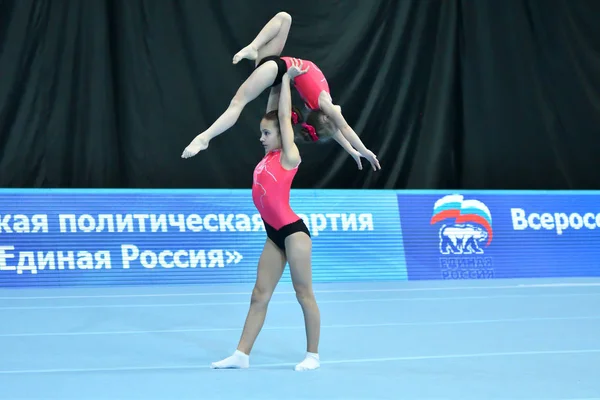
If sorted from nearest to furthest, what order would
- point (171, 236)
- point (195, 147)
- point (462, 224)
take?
1. point (195, 147)
2. point (171, 236)
3. point (462, 224)

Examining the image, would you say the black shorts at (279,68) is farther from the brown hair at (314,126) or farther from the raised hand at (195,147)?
the raised hand at (195,147)

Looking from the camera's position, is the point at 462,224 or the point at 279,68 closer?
the point at 279,68

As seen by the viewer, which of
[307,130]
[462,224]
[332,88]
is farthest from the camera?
[332,88]

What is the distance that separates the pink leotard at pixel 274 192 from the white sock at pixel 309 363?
2.28 ft

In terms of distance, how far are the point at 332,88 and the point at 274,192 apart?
15.8 ft

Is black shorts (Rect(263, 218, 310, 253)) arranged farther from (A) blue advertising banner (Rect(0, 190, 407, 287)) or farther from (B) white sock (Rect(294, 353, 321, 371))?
(A) blue advertising banner (Rect(0, 190, 407, 287))

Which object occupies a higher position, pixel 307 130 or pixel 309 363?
pixel 307 130

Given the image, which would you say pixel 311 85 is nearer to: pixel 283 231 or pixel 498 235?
pixel 283 231

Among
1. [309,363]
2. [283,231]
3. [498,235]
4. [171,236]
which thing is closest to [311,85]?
[283,231]

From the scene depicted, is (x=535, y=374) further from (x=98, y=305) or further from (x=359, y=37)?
(x=359, y=37)

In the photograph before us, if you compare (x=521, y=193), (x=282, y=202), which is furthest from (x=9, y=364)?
(x=521, y=193)

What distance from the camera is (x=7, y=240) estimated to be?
7312 millimetres

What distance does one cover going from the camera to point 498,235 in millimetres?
8492

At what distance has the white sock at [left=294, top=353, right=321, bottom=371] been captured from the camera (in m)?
4.34
